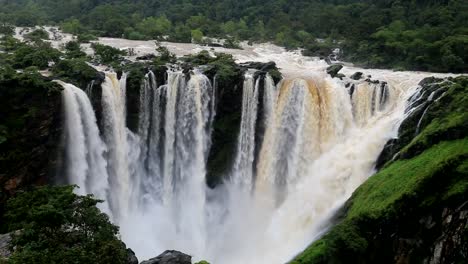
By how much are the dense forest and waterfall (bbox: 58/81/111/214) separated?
18.1 m

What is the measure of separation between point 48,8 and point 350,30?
41238mm

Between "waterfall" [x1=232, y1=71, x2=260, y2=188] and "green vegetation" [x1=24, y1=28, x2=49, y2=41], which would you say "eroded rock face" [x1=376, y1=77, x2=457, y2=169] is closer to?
"waterfall" [x1=232, y1=71, x2=260, y2=188]

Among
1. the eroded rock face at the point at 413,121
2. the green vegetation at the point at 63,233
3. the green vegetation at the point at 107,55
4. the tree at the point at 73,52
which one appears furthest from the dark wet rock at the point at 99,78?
the eroded rock face at the point at 413,121

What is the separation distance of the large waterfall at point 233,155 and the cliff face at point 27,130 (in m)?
0.71

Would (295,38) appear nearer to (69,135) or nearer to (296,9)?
(296,9)

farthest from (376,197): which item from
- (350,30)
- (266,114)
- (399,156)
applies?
(350,30)

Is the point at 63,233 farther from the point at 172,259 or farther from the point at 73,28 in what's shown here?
the point at 73,28

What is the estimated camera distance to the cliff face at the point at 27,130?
1858cm

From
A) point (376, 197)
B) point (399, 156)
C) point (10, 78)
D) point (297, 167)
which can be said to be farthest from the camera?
point (297, 167)

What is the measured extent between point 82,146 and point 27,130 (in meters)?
2.44

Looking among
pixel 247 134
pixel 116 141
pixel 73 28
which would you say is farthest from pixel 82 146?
pixel 73 28

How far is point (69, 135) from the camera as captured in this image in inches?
811

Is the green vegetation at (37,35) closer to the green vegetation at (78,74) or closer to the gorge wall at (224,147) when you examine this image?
the green vegetation at (78,74)

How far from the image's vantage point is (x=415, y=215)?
14.2 meters
